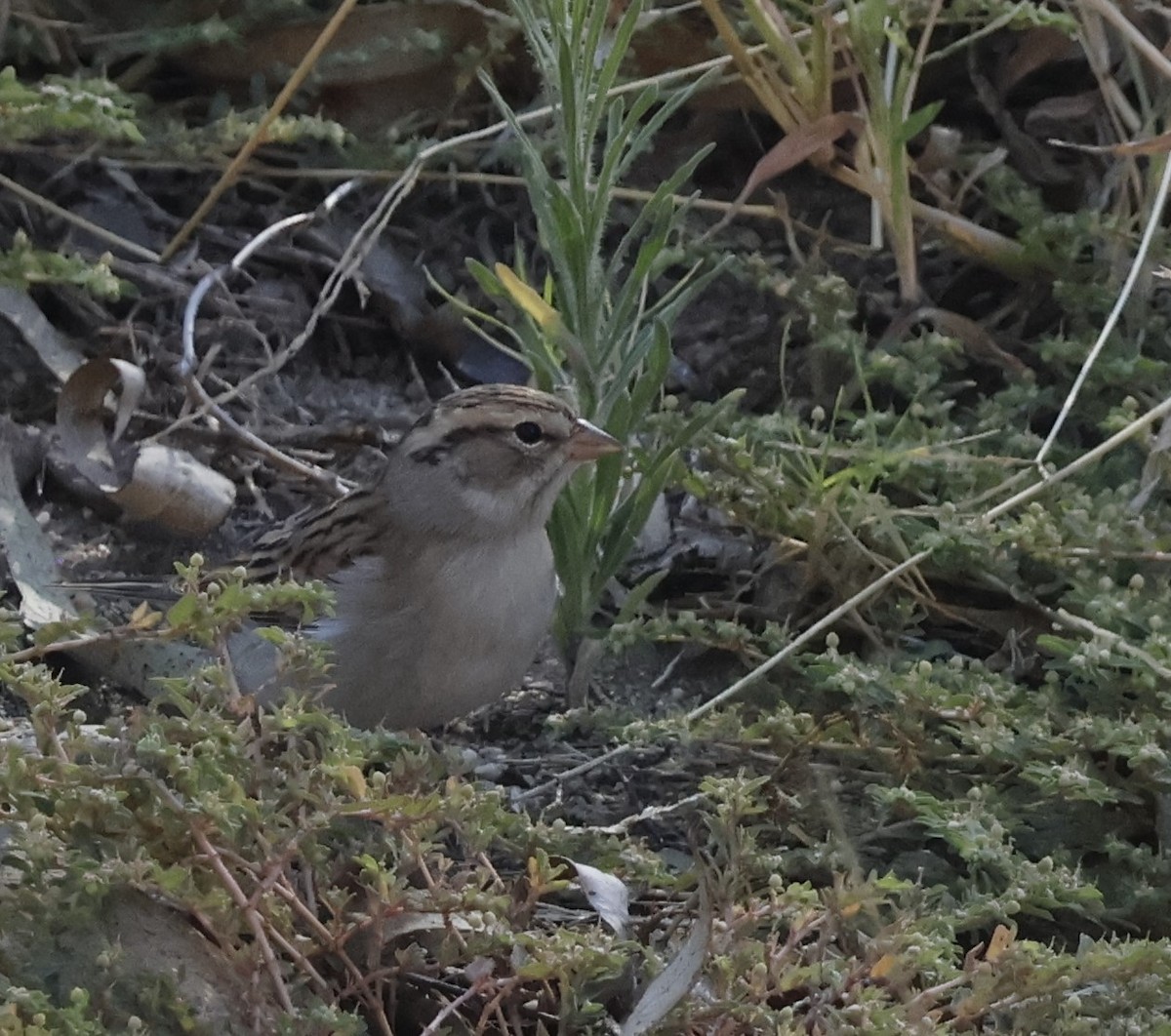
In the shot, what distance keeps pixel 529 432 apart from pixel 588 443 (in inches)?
4.9

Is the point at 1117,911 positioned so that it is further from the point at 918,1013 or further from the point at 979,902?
the point at 918,1013

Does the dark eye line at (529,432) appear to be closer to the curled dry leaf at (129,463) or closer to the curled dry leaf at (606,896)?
the curled dry leaf at (129,463)

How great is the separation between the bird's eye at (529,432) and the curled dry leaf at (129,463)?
0.67 metres

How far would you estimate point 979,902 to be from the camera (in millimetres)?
2016

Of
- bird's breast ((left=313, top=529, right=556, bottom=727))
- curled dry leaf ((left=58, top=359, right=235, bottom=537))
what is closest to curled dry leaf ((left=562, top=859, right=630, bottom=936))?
bird's breast ((left=313, top=529, right=556, bottom=727))

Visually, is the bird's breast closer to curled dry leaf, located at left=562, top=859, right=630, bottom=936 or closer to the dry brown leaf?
curled dry leaf, located at left=562, top=859, right=630, bottom=936

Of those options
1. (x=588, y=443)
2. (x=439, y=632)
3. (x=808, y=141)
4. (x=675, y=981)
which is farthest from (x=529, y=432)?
(x=675, y=981)

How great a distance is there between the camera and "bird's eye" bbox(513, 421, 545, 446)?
2760 mm

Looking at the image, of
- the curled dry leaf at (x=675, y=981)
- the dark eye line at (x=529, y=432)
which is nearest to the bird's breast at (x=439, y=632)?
the dark eye line at (x=529, y=432)

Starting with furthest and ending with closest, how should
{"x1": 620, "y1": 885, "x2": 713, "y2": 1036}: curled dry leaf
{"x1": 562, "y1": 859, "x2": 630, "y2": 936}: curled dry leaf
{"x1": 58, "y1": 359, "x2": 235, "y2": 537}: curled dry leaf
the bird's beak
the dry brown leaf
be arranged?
the dry brown leaf, {"x1": 58, "y1": 359, "x2": 235, "y2": 537}: curled dry leaf, the bird's beak, {"x1": 562, "y1": 859, "x2": 630, "y2": 936}: curled dry leaf, {"x1": 620, "y1": 885, "x2": 713, "y2": 1036}: curled dry leaf

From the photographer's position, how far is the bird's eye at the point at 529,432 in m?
2.76

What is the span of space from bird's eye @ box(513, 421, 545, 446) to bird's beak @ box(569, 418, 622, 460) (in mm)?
63

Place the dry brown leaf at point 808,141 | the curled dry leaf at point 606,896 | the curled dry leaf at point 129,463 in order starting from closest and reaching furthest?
the curled dry leaf at point 606,896
the curled dry leaf at point 129,463
the dry brown leaf at point 808,141

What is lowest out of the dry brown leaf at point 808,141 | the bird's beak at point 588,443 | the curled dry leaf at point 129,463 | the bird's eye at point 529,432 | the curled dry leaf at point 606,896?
the curled dry leaf at point 129,463
